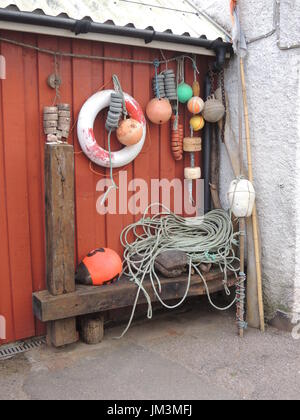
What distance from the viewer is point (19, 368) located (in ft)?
11.9

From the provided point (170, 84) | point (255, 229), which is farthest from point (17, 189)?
point (255, 229)

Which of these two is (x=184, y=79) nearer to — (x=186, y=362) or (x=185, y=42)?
(x=185, y=42)

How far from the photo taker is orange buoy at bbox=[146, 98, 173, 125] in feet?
14.2

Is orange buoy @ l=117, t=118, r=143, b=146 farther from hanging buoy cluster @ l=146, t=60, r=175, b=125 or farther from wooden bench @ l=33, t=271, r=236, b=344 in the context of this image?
wooden bench @ l=33, t=271, r=236, b=344

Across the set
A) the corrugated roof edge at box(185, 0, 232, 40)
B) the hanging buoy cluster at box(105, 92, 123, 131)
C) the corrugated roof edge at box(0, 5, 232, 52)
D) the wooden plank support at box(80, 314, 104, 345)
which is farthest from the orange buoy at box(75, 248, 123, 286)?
the corrugated roof edge at box(185, 0, 232, 40)

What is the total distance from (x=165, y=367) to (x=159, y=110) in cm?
239

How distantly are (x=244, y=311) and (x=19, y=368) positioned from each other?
2.28m

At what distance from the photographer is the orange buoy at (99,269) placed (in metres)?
3.95

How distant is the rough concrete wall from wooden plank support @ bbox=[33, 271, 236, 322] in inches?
26.6

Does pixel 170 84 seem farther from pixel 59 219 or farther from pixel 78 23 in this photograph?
pixel 59 219

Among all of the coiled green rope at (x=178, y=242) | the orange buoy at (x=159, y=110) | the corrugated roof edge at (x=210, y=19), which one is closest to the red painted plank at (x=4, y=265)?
the coiled green rope at (x=178, y=242)

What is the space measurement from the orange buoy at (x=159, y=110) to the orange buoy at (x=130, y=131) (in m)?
0.29

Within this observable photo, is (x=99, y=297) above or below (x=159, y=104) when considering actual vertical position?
below

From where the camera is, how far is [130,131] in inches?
159
